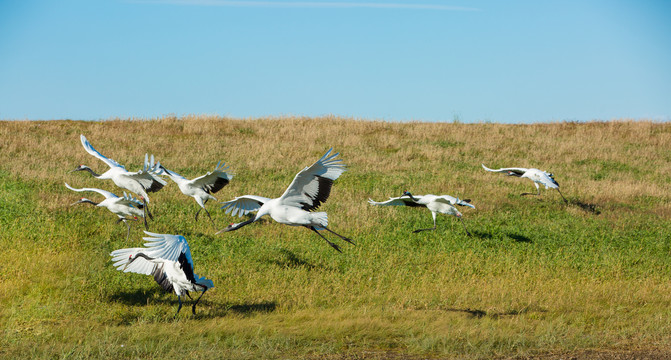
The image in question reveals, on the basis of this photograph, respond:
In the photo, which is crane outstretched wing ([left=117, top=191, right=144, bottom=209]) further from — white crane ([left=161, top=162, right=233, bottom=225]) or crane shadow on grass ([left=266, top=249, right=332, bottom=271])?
crane shadow on grass ([left=266, top=249, right=332, bottom=271])

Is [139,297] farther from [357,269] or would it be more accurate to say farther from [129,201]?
[357,269]

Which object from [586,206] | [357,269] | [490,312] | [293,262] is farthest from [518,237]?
[293,262]

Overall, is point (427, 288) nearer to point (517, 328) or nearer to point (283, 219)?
point (517, 328)

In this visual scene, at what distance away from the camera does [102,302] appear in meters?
9.55

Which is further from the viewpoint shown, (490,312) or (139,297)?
(139,297)

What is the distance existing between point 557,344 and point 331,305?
11.2 ft

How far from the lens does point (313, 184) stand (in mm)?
8688

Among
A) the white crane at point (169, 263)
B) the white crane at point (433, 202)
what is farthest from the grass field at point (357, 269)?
the white crane at point (433, 202)

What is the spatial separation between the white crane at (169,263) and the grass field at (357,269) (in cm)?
48

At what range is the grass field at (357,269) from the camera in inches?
321

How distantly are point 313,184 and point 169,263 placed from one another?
2368mm

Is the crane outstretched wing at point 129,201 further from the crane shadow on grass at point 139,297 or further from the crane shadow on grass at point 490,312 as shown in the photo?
the crane shadow on grass at point 490,312

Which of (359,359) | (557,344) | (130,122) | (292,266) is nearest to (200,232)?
(292,266)

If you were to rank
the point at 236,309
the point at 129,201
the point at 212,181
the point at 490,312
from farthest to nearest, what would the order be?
the point at 212,181 → the point at 129,201 → the point at 490,312 → the point at 236,309
